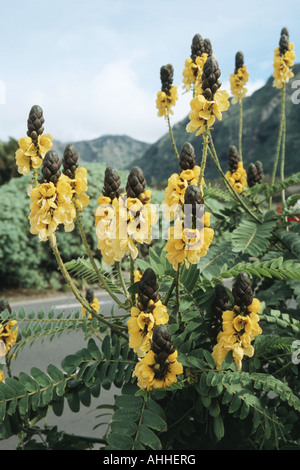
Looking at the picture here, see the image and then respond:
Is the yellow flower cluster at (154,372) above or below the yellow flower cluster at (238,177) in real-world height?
below

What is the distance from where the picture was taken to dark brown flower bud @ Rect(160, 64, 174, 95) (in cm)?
245

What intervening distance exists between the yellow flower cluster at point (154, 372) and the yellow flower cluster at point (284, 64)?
2.40 m

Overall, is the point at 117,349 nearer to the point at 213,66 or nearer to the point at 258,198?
the point at 213,66

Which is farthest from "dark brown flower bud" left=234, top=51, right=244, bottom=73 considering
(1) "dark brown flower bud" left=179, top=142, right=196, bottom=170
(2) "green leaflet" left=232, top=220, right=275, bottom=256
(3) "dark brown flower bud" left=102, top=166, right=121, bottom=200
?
(3) "dark brown flower bud" left=102, top=166, right=121, bottom=200

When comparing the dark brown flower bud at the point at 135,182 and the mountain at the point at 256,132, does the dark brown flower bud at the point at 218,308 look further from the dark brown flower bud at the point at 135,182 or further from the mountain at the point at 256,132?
the mountain at the point at 256,132

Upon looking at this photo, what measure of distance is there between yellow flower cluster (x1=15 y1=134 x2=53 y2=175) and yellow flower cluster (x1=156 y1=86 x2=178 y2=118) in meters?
1.16

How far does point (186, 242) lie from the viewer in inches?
49.2

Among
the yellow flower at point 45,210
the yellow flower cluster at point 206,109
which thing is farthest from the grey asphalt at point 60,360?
the yellow flower cluster at point 206,109

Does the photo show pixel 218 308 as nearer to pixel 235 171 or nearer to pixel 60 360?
pixel 235 171

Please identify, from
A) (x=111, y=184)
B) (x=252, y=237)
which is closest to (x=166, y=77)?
(x=252, y=237)

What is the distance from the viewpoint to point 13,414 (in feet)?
5.05

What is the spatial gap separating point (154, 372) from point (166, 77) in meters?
1.78

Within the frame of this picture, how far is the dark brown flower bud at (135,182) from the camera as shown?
49.6 inches
